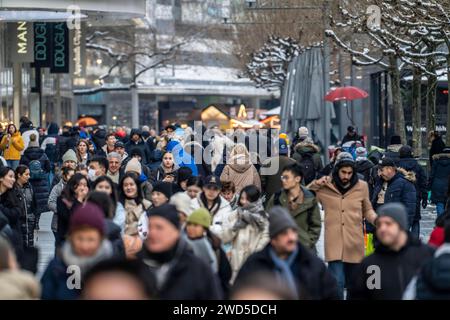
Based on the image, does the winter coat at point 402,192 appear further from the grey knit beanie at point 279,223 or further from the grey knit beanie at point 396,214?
the grey knit beanie at point 279,223

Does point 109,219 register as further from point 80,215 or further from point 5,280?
point 5,280

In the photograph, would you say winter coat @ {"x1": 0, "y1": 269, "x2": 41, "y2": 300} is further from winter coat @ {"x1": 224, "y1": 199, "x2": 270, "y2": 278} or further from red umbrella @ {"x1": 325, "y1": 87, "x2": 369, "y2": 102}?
red umbrella @ {"x1": 325, "y1": 87, "x2": 369, "y2": 102}

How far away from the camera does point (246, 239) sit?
11703mm

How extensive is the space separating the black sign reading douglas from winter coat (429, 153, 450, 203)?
24502 mm

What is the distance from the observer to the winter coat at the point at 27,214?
15.9 m

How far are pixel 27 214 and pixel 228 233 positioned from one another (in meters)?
5.19

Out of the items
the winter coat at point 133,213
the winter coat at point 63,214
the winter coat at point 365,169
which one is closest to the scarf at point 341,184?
the winter coat at point 133,213

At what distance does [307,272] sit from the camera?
354 inches

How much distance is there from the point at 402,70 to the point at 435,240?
28712 mm

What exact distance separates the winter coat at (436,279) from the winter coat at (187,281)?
3.97ft

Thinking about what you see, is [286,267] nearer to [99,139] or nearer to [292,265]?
[292,265]

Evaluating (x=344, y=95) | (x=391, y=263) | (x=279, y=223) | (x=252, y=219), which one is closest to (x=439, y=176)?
(x=252, y=219)
